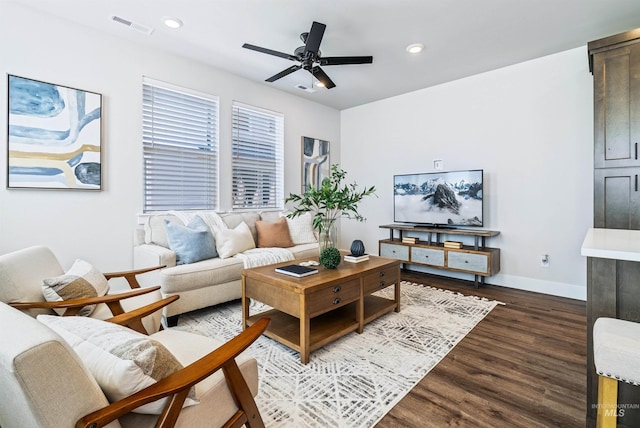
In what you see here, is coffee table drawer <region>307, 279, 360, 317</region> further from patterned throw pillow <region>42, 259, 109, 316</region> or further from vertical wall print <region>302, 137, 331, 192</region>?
vertical wall print <region>302, 137, 331, 192</region>

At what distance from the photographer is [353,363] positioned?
2.01 m

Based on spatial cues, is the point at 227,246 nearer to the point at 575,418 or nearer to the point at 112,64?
the point at 112,64

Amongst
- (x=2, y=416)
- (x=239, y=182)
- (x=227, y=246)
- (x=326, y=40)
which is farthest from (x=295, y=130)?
(x=2, y=416)

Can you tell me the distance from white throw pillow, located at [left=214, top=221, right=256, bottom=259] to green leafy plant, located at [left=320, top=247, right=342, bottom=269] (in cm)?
123

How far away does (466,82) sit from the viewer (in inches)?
161

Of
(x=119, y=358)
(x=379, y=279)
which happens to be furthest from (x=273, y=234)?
(x=119, y=358)

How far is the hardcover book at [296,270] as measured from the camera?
227 cm

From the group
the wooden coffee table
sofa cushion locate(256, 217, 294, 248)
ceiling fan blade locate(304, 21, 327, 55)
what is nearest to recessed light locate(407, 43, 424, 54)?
ceiling fan blade locate(304, 21, 327, 55)

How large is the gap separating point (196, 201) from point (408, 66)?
3.17 m

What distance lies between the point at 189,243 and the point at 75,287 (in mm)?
1330

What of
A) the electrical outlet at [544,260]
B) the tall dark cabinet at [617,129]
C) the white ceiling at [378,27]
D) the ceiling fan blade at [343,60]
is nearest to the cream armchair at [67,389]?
A: the ceiling fan blade at [343,60]

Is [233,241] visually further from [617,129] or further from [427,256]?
[617,129]

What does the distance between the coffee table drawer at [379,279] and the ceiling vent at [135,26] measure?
3.19 meters

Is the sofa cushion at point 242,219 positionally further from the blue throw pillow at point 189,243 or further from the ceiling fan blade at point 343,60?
the ceiling fan blade at point 343,60
